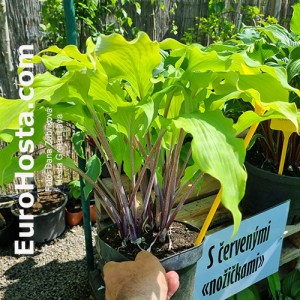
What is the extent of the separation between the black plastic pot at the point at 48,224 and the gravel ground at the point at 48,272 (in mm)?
42

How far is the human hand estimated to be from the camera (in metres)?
0.67

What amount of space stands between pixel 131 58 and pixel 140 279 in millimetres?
402

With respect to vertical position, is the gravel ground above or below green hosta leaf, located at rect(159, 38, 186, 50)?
below

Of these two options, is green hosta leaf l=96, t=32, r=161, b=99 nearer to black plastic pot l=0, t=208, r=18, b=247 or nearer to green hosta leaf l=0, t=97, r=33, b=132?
green hosta leaf l=0, t=97, r=33, b=132

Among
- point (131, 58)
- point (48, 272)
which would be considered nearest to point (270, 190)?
point (131, 58)

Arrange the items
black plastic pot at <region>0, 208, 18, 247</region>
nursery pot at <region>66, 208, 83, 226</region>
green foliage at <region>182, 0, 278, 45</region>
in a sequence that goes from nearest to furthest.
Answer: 1. black plastic pot at <region>0, 208, 18, 247</region>
2. nursery pot at <region>66, 208, 83, 226</region>
3. green foliage at <region>182, 0, 278, 45</region>

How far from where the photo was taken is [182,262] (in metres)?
0.75

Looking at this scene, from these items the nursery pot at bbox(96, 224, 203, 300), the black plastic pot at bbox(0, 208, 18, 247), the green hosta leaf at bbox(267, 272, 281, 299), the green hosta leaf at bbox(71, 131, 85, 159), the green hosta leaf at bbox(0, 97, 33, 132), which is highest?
the green hosta leaf at bbox(0, 97, 33, 132)

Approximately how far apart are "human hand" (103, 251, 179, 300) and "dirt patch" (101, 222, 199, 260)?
0.14ft

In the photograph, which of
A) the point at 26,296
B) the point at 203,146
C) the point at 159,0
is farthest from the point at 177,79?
the point at 159,0

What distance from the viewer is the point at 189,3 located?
8.53ft

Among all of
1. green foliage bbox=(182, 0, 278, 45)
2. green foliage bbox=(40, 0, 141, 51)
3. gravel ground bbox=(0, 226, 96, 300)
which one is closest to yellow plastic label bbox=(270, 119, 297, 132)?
gravel ground bbox=(0, 226, 96, 300)

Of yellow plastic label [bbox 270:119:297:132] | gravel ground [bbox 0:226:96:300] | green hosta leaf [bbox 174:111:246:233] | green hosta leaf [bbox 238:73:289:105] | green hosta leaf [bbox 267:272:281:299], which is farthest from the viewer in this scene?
gravel ground [bbox 0:226:96:300]

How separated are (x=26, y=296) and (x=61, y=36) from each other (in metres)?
1.31
